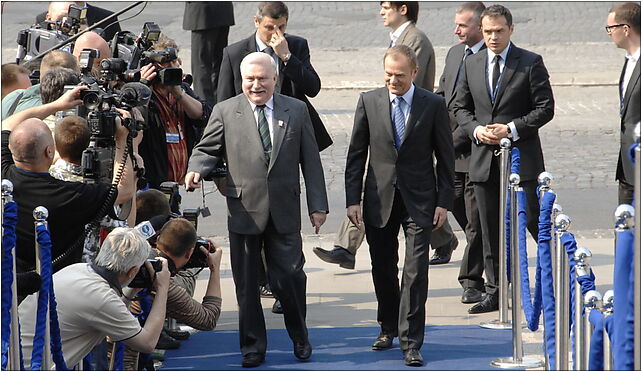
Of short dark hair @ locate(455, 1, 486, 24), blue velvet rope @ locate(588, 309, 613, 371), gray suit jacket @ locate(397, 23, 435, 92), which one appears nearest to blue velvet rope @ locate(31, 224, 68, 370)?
blue velvet rope @ locate(588, 309, 613, 371)

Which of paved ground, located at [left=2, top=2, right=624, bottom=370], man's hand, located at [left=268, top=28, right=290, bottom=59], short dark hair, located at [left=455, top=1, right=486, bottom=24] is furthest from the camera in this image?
short dark hair, located at [left=455, top=1, right=486, bottom=24]

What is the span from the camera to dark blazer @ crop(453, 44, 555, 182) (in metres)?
8.52

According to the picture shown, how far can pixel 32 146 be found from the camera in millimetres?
6281

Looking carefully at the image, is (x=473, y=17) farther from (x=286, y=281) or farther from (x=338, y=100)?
(x=338, y=100)

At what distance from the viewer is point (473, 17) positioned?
9.30 meters

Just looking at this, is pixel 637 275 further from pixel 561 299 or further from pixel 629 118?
pixel 629 118

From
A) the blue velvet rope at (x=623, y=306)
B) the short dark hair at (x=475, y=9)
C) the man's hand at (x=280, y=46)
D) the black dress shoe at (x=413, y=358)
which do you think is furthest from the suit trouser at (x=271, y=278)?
the blue velvet rope at (x=623, y=306)

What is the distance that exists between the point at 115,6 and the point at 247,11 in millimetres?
2874

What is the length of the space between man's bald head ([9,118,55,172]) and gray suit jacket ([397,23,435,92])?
390 centimetres

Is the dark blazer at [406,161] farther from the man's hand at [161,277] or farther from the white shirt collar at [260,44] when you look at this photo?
the man's hand at [161,277]

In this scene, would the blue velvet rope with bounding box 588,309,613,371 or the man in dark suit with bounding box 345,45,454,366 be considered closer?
the blue velvet rope with bounding box 588,309,613,371

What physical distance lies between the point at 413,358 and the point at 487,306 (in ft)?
4.50

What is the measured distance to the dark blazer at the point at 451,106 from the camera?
9039mm

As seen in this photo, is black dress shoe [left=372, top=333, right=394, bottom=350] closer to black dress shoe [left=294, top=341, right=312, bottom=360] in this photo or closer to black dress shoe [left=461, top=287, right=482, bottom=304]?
black dress shoe [left=294, top=341, right=312, bottom=360]
